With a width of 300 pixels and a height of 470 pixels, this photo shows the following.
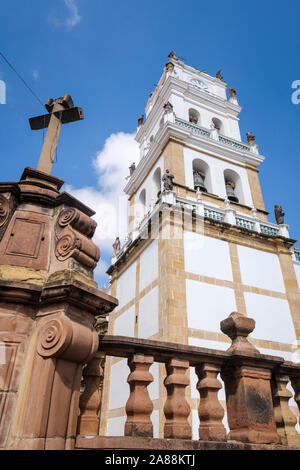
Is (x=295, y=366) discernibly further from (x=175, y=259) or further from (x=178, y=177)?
(x=178, y=177)

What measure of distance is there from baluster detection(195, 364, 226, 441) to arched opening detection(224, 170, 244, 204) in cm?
1357

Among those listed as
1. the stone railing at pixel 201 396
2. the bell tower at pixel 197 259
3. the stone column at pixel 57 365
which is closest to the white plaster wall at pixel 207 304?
the bell tower at pixel 197 259

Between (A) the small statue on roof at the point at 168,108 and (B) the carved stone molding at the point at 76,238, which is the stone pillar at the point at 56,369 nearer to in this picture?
(B) the carved stone molding at the point at 76,238

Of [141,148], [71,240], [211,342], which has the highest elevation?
[141,148]

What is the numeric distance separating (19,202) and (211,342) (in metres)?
8.08

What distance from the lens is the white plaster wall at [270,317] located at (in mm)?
11085

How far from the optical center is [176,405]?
9.40 ft

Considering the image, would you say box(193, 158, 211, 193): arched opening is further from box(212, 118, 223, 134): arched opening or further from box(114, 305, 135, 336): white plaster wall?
box(114, 305, 135, 336): white plaster wall

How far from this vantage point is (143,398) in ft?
9.17

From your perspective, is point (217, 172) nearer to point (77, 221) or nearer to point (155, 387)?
point (155, 387)

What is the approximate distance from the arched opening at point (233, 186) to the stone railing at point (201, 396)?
43.4ft

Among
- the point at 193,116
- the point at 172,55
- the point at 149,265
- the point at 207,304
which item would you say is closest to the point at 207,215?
the point at 149,265

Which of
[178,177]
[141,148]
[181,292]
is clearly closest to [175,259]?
[181,292]

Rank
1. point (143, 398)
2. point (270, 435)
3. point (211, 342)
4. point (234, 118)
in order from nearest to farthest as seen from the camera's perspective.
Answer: point (143, 398) < point (270, 435) < point (211, 342) < point (234, 118)
